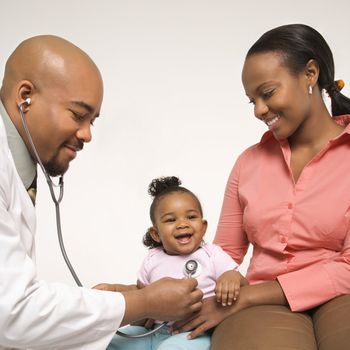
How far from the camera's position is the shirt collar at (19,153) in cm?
144

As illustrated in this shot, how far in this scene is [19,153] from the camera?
4.80 feet

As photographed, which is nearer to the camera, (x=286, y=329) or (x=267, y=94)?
(x=286, y=329)

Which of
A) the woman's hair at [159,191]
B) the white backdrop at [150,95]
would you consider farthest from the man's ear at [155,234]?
the white backdrop at [150,95]

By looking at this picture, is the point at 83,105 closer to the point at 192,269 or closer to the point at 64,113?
the point at 64,113

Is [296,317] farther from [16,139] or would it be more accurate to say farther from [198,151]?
[198,151]

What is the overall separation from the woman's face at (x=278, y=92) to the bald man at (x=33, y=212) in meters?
0.47

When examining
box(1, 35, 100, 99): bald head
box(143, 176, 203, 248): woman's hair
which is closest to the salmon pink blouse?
box(143, 176, 203, 248): woman's hair

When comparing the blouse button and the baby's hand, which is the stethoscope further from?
the blouse button

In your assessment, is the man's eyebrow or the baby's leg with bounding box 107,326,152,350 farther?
the baby's leg with bounding box 107,326,152,350

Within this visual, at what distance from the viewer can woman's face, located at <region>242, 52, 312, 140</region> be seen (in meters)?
1.67

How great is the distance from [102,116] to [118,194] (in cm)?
41

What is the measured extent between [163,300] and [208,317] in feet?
0.70

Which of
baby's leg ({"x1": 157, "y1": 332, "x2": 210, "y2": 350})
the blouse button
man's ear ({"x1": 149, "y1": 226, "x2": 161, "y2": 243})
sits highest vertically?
man's ear ({"x1": 149, "y1": 226, "x2": 161, "y2": 243})

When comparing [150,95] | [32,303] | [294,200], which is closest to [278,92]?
[294,200]
